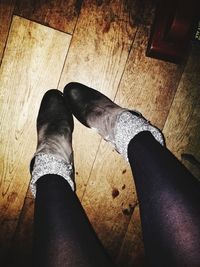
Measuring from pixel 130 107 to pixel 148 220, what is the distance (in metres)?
0.61

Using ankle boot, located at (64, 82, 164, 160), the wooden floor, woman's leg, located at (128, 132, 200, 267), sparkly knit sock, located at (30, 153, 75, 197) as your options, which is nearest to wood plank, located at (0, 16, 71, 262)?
the wooden floor

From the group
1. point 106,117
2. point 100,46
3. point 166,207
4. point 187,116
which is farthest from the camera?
point 187,116

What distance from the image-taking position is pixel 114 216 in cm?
131

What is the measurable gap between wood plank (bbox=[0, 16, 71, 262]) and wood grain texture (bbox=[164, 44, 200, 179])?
0.57 m

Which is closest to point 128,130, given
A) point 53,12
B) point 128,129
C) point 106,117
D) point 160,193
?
point 128,129

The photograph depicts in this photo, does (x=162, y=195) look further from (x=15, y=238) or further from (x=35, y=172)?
(x=15, y=238)

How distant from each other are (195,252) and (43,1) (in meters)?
1.06

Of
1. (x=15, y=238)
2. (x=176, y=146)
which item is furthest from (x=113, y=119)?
(x=15, y=238)

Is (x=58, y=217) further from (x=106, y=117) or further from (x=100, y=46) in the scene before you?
(x=100, y=46)

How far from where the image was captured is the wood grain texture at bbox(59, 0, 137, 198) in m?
1.14

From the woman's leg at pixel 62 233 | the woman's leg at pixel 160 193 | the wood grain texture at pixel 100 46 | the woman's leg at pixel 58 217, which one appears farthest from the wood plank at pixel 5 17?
the woman's leg at pixel 62 233

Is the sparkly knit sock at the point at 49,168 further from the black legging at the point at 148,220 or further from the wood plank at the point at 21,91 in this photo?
the wood plank at the point at 21,91

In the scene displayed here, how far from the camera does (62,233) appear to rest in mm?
730

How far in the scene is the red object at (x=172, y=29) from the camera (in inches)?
42.3
